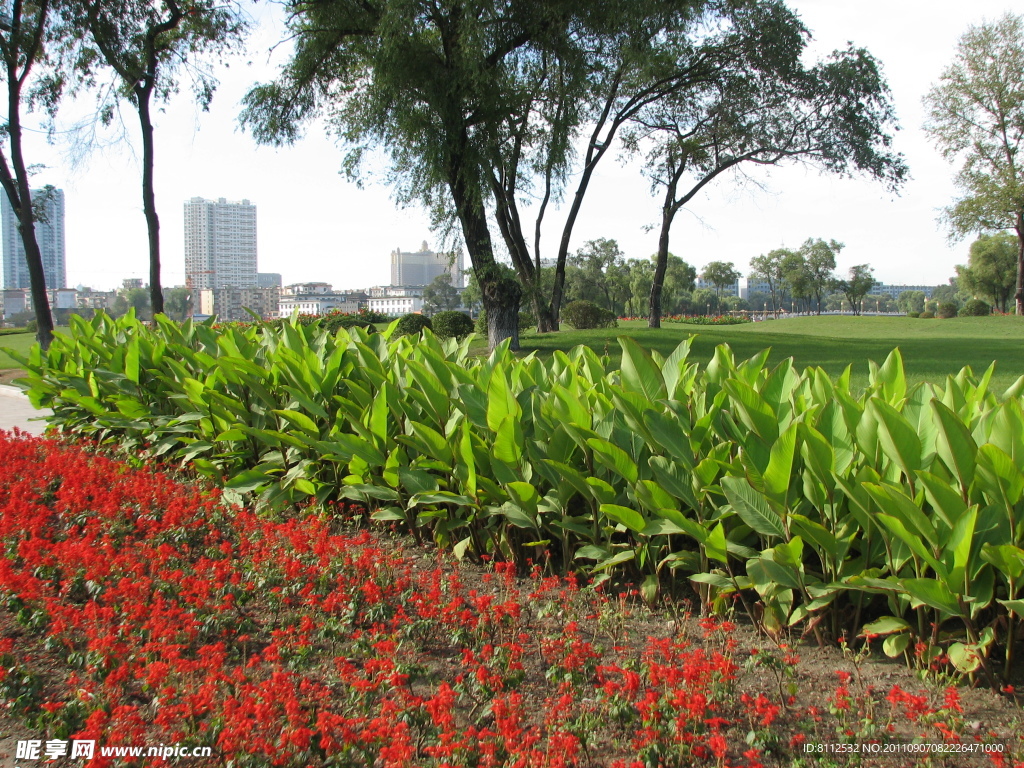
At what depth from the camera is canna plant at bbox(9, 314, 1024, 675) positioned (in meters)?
2.33

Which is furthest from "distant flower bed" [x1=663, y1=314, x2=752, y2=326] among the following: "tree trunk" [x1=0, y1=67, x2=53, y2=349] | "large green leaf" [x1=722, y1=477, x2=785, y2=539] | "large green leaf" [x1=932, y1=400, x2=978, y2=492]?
"large green leaf" [x1=932, y1=400, x2=978, y2=492]

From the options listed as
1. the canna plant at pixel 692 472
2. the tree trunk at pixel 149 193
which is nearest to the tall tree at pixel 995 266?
the tree trunk at pixel 149 193

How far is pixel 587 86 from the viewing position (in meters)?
14.8

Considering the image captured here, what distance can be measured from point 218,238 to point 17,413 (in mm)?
85435

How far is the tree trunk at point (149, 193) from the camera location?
1566 cm

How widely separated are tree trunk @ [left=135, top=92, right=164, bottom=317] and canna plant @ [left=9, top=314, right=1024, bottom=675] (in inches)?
495

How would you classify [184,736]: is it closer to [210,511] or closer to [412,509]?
[412,509]

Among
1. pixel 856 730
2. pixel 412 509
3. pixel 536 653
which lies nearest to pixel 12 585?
pixel 412 509

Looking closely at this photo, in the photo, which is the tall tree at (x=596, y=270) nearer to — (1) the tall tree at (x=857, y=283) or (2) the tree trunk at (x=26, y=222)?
(1) the tall tree at (x=857, y=283)

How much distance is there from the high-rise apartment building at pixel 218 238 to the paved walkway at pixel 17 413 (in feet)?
259

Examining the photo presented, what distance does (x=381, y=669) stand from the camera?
246 cm

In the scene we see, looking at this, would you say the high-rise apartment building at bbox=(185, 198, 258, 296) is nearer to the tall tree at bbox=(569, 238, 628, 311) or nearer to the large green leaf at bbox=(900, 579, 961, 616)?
the tall tree at bbox=(569, 238, 628, 311)

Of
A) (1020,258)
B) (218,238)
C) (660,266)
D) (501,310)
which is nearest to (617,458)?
(501,310)

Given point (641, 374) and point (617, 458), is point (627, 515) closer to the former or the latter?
point (617, 458)
